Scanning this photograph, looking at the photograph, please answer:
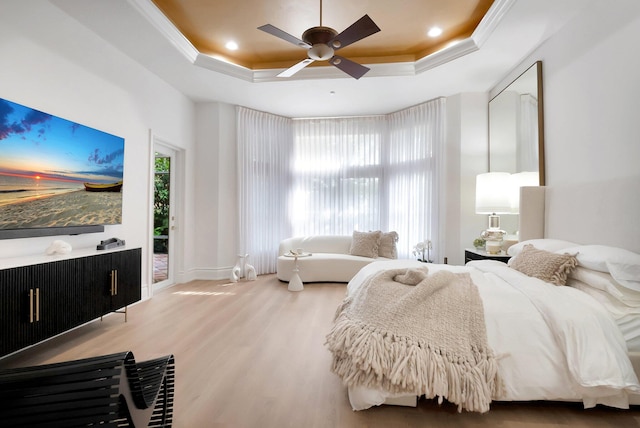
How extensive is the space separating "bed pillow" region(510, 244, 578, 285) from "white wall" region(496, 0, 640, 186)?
74 cm

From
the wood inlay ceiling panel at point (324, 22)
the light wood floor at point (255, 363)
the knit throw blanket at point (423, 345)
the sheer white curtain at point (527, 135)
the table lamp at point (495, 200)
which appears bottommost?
the light wood floor at point (255, 363)

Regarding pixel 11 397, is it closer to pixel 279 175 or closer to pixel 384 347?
pixel 384 347

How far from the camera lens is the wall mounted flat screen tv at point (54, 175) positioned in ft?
7.45

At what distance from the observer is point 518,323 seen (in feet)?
5.24

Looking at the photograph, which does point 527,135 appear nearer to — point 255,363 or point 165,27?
point 255,363

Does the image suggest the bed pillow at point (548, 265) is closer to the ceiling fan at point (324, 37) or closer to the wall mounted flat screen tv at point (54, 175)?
the ceiling fan at point (324, 37)

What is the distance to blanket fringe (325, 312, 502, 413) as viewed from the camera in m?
1.48

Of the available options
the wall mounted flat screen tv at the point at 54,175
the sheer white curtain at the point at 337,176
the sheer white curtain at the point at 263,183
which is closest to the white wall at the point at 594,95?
the sheer white curtain at the point at 337,176

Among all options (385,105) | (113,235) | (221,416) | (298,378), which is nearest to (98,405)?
(221,416)

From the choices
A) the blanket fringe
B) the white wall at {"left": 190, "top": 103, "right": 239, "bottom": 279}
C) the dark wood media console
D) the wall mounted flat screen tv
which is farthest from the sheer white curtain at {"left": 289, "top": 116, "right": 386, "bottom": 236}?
the blanket fringe

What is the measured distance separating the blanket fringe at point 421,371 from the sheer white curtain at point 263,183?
3.81 m

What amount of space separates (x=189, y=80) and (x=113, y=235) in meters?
2.25

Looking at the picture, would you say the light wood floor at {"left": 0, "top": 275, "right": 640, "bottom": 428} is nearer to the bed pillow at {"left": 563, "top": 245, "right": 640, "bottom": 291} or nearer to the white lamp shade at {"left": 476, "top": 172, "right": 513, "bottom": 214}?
the bed pillow at {"left": 563, "top": 245, "right": 640, "bottom": 291}

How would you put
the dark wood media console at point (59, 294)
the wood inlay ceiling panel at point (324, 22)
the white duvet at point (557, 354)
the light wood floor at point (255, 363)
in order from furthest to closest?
the wood inlay ceiling panel at point (324, 22), the dark wood media console at point (59, 294), the light wood floor at point (255, 363), the white duvet at point (557, 354)
